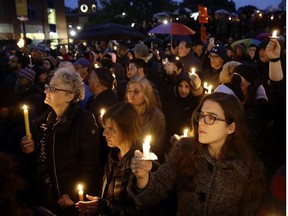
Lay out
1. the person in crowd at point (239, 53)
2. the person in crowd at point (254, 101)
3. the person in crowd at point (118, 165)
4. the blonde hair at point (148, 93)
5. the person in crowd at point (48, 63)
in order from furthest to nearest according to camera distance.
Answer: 1. the person in crowd at point (239, 53)
2. the person in crowd at point (48, 63)
3. the blonde hair at point (148, 93)
4. the person in crowd at point (254, 101)
5. the person in crowd at point (118, 165)

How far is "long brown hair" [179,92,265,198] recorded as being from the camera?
2334mm

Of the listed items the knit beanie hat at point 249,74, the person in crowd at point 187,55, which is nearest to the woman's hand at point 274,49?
the knit beanie hat at point 249,74

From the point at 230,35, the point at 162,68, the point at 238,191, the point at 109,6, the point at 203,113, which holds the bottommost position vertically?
the point at 238,191

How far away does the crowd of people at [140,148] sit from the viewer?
2312 mm

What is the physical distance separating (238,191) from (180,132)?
275 centimetres

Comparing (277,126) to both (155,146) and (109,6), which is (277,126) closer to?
(155,146)

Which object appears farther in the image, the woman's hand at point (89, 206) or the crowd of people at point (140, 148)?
the woman's hand at point (89, 206)

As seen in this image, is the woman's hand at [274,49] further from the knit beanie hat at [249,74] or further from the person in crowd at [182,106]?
the person in crowd at [182,106]

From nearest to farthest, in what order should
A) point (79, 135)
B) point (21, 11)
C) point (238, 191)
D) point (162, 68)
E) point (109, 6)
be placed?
1. point (238, 191)
2. point (79, 135)
3. point (162, 68)
4. point (21, 11)
5. point (109, 6)

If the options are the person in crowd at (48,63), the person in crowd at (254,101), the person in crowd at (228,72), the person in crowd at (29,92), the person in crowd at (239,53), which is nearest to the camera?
the person in crowd at (254,101)

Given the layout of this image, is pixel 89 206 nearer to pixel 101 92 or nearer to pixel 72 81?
pixel 72 81

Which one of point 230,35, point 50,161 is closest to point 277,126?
point 50,161

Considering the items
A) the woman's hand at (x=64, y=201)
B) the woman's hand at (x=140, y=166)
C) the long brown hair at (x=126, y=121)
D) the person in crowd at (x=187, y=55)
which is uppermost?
the person in crowd at (x=187, y=55)

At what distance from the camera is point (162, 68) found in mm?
7242
